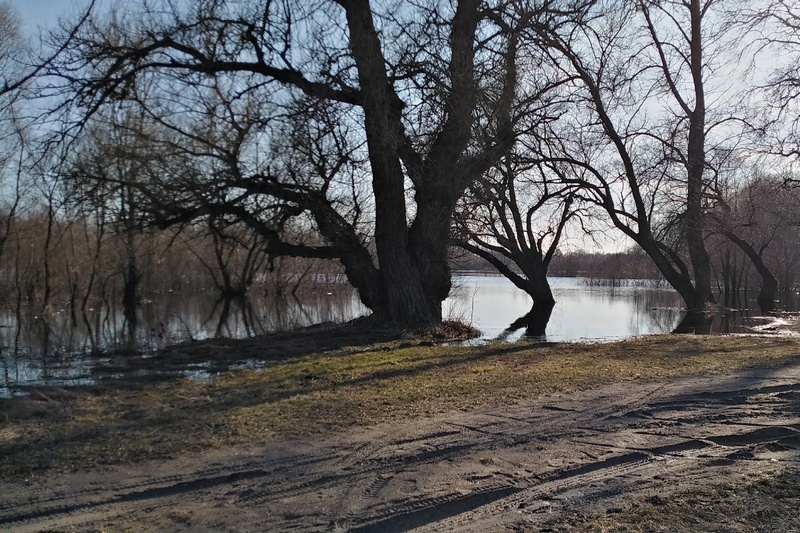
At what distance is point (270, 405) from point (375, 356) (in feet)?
13.4

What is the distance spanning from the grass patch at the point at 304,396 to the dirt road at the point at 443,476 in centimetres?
48

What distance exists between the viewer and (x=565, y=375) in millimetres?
8461

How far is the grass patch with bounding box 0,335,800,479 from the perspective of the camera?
5398 mm

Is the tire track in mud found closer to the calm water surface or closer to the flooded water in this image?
the flooded water

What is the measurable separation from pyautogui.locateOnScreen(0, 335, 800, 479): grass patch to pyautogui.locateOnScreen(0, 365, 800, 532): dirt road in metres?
0.48

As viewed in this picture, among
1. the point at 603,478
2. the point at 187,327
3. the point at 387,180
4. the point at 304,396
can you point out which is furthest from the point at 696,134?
the point at 603,478

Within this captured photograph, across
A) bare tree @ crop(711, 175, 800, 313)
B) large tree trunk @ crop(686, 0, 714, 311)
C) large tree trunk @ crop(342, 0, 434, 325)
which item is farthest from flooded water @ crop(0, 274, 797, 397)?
bare tree @ crop(711, 175, 800, 313)

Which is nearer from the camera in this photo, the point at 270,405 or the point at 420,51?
the point at 270,405

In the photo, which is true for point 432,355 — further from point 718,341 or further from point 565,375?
point 718,341

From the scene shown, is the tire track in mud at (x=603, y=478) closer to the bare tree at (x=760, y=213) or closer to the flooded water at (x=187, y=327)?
the flooded water at (x=187, y=327)

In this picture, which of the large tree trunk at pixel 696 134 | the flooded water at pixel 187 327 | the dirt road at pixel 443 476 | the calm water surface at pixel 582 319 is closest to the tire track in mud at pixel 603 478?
the dirt road at pixel 443 476

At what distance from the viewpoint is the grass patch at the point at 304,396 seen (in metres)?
5.40

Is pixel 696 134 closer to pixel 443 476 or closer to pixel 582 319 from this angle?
pixel 582 319

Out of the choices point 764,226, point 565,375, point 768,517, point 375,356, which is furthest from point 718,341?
point 764,226
